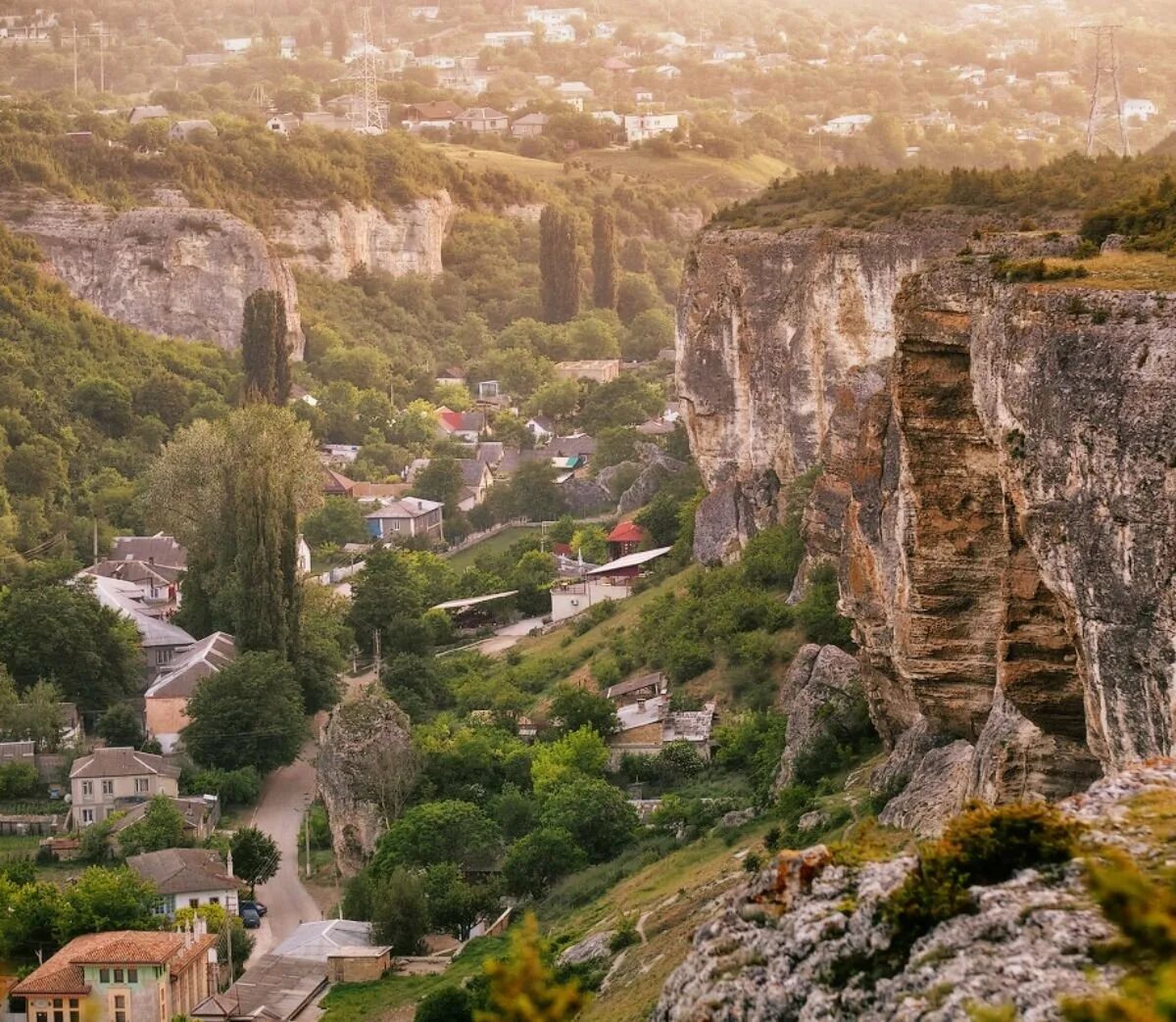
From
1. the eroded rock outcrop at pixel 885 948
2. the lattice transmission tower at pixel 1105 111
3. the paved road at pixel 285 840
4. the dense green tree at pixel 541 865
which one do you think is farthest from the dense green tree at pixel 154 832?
the lattice transmission tower at pixel 1105 111

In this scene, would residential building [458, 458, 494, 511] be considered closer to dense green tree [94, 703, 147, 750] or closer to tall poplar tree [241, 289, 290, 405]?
tall poplar tree [241, 289, 290, 405]

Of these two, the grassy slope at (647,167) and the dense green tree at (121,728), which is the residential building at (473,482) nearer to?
the dense green tree at (121,728)

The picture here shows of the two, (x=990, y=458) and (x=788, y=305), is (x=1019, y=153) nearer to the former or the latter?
(x=788, y=305)

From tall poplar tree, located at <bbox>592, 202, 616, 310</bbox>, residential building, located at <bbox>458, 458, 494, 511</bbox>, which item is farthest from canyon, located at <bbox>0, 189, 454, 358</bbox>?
residential building, located at <bbox>458, 458, 494, 511</bbox>

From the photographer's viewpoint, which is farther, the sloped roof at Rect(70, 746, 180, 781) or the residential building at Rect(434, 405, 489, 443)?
the residential building at Rect(434, 405, 489, 443)

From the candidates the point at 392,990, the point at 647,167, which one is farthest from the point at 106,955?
the point at 647,167

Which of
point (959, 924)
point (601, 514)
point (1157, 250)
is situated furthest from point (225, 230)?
point (959, 924)
